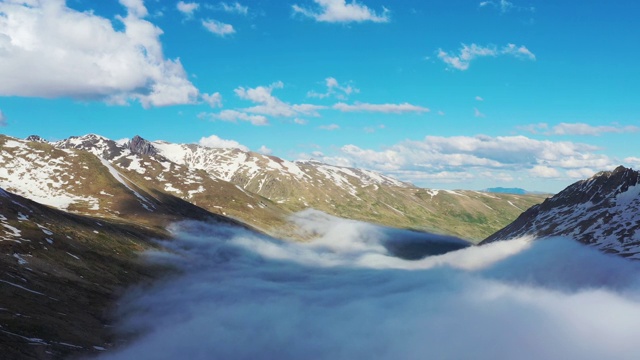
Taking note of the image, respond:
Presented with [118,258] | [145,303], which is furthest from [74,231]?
[145,303]

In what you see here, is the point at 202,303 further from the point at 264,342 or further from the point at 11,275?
the point at 11,275

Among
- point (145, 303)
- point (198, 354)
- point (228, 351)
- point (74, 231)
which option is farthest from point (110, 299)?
point (74, 231)

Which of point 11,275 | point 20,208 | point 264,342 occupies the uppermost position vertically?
point 20,208

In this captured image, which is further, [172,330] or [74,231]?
[74,231]

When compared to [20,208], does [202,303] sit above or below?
below

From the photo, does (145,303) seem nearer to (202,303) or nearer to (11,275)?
(202,303)

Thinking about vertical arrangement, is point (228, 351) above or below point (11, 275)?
below

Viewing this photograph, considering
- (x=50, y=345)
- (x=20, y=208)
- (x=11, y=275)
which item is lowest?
(x=50, y=345)

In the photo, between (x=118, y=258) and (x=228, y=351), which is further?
(x=118, y=258)

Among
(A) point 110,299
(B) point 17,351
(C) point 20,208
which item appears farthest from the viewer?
(C) point 20,208

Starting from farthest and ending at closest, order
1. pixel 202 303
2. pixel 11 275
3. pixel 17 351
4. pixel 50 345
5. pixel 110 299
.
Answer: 1. pixel 202 303
2. pixel 110 299
3. pixel 11 275
4. pixel 50 345
5. pixel 17 351
